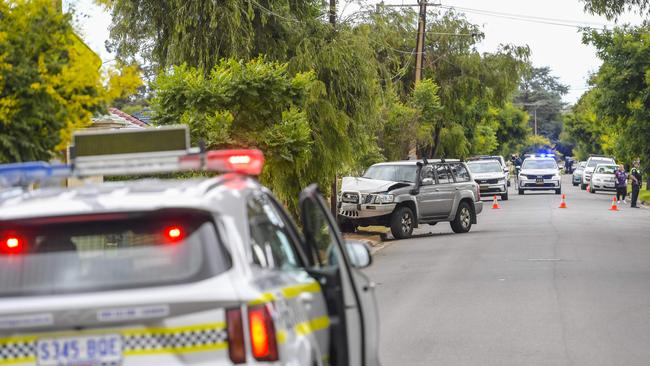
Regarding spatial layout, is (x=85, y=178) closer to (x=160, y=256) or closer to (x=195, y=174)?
(x=160, y=256)

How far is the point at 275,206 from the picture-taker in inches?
270

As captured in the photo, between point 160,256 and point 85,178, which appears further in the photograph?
point 85,178

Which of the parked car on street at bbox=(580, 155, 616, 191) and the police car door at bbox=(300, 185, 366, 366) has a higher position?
the police car door at bbox=(300, 185, 366, 366)

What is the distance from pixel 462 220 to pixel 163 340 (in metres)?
25.5

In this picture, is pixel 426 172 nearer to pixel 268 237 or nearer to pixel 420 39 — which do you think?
pixel 420 39

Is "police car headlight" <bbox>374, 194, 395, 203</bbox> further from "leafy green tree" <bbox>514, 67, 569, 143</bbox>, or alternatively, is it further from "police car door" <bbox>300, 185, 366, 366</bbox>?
"leafy green tree" <bbox>514, 67, 569, 143</bbox>

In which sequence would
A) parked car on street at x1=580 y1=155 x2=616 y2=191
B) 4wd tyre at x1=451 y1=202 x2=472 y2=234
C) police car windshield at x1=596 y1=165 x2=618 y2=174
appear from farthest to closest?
parked car on street at x1=580 y1=155 x2=616 y2=191 → police car windshield at x1=596 y1=165 x2=618 y2=174 → 4wd tyre at x1=451 y1=202 x2=472 y2=234

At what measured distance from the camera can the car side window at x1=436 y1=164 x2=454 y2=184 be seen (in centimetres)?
2952

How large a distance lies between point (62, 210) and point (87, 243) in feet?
1.40

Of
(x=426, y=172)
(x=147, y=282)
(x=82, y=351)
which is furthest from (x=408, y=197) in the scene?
(x=82, y=351)

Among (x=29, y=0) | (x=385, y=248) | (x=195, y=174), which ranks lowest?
(x=385, y=248)

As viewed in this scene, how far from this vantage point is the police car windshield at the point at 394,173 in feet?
94.9

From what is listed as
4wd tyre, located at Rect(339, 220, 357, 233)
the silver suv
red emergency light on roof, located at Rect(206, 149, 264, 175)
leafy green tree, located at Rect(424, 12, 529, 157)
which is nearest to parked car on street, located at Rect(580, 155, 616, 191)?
leafy green tree, located at Rect(424, 12, 529, 157)

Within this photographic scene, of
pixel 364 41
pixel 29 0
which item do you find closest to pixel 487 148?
pixel 364 41
